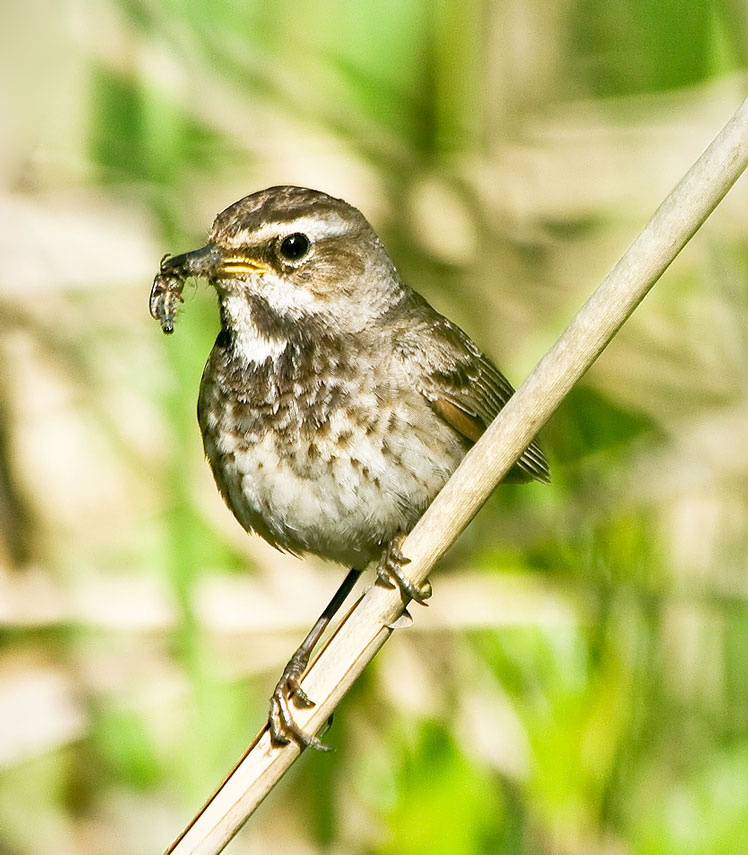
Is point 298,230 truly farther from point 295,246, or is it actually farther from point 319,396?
point 319,396

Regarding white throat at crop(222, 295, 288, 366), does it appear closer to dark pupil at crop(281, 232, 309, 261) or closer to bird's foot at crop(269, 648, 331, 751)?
dark pupil at crop(281, 232, 309, 261)

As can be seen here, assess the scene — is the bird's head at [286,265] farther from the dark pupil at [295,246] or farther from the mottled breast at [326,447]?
the mottled breast at [326,447]

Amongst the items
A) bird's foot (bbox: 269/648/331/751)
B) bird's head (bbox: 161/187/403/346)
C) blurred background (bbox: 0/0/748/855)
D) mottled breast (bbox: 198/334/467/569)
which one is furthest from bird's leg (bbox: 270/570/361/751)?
bird's head (bbox: 161/187/403/346)

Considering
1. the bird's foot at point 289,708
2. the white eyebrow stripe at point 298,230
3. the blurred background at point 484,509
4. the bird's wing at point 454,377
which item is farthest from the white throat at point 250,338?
the bird's foot at point 289,708

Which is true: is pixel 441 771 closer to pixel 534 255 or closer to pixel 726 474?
pixel 726 474

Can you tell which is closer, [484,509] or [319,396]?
[319,396]

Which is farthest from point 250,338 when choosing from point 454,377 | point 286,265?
point 454,377
